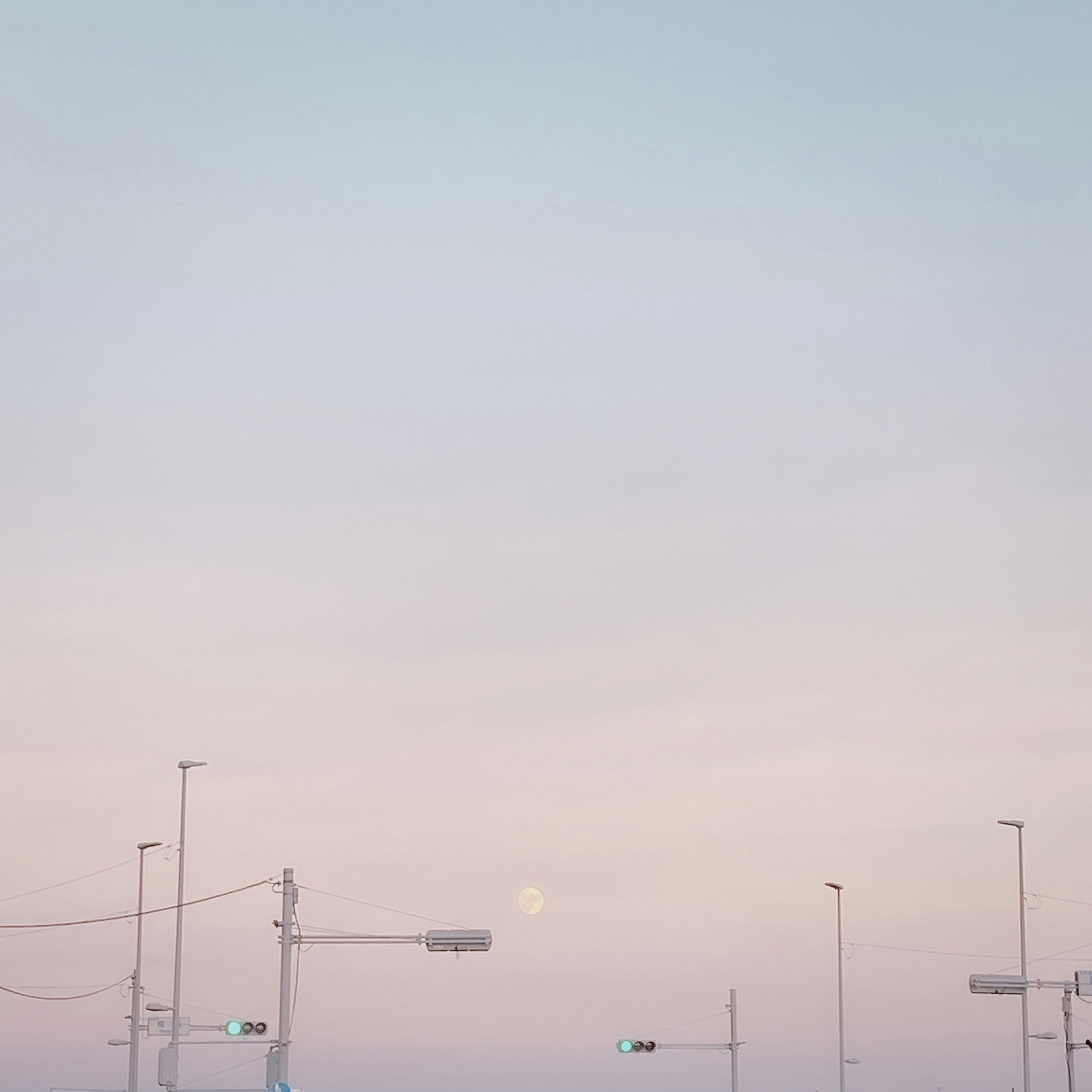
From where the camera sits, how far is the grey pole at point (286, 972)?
3769 centimetres

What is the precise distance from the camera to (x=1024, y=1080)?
196ft

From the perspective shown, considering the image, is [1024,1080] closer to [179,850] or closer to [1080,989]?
[1080,989]

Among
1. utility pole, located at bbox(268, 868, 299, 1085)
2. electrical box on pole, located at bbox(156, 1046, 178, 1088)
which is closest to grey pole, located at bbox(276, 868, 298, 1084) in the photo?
utility pole, located at bbox(268, 868, 299, 1085)

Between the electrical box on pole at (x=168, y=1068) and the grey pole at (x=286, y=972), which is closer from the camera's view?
the grey pole at (x=286, y=972)

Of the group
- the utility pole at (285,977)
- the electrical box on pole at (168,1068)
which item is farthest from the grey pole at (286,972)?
the electrical box on pole at (168,1068)

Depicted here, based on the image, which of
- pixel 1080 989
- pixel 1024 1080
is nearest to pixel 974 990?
pixel 1080 989

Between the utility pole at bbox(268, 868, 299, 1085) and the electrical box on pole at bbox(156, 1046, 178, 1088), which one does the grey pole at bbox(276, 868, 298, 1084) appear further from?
the electrical box on pole at bbox(156, 1046, 178, 1088)

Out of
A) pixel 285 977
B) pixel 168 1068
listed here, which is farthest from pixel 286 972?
pixel 168 1068

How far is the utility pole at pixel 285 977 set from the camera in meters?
37.7

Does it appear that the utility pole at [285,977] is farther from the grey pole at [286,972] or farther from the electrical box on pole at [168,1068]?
the electrical box on pole at [168,1068]

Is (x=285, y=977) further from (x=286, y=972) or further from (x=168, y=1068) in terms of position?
(x=168, y=1068)

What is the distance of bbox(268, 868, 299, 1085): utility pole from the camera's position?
3772 centimetres

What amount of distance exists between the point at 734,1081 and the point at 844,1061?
28.4 ft

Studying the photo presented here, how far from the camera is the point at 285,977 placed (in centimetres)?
3769
